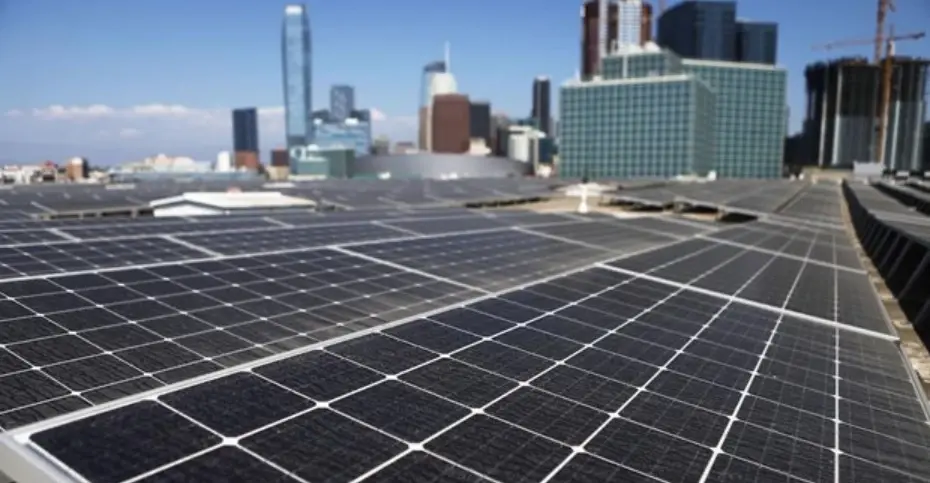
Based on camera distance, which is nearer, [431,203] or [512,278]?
[512,278]

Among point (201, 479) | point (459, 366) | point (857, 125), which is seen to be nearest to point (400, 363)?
point (459, 366)

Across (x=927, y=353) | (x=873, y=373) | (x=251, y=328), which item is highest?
(x=251, y=328)

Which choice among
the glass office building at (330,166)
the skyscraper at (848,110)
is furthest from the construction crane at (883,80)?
the glass office building at (330,166)

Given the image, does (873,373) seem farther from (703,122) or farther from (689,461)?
(703,122)

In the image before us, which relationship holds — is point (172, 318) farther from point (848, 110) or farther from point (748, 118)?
point (848, 110)

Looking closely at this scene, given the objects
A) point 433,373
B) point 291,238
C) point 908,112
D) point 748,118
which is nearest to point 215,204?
point 291,238
